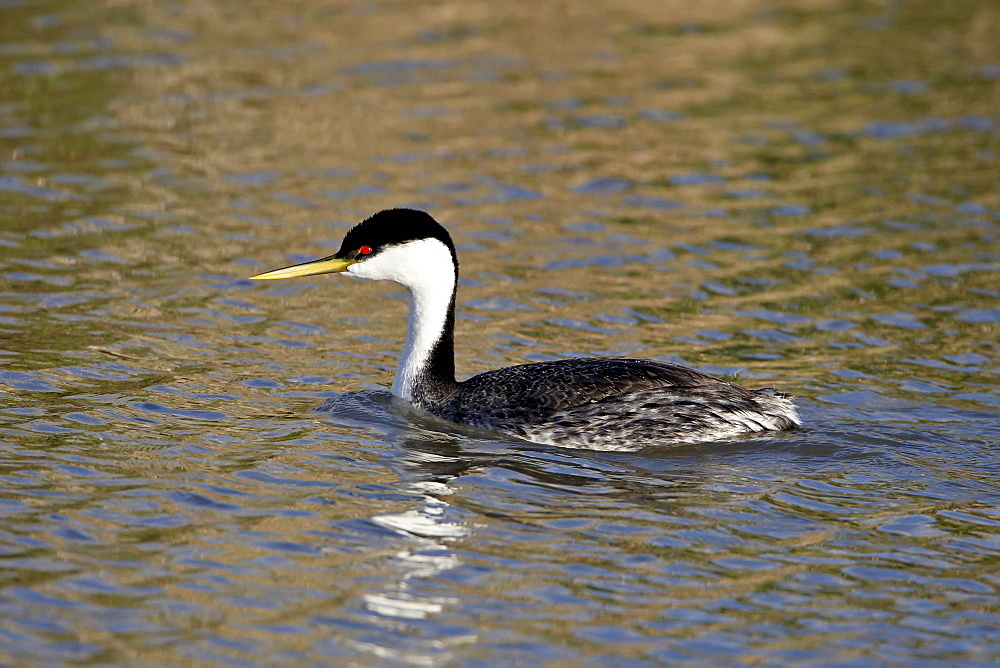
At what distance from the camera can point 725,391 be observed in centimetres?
992

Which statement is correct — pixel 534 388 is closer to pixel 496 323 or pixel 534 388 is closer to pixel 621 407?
pixel 621 407

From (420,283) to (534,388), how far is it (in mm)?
1289

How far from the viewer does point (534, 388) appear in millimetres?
10109

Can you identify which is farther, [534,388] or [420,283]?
[420,283]

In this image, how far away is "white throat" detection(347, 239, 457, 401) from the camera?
10.6 m

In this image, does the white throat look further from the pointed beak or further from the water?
the water

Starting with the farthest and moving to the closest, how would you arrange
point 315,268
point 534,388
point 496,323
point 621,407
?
1. point 496,323
2. point 315,268
3. point 534,388
4. point 621,407

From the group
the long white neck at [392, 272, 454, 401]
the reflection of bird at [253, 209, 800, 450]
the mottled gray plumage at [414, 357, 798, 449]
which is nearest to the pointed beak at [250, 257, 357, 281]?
the reflection of bird at [253, 209, 800, 450]

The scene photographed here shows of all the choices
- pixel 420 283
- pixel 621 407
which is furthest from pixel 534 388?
pixel 420 283

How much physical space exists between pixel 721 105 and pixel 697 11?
4.39 metres

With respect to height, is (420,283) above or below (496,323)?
above

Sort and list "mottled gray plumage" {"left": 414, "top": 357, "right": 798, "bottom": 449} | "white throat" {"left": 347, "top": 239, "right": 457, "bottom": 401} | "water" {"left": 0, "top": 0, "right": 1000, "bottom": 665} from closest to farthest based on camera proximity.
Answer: "water" {"left": 0, "top": 0, "right": 1000, "bottom": 665} → "mottled gray plumage" {"left": 414, "top": 357, "right": 798, "bottom": 449} → "white throat" {"left": 347, "top": 239, "right": 457, "bottom": 401}

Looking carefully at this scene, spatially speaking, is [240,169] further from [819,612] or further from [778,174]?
[819,612]

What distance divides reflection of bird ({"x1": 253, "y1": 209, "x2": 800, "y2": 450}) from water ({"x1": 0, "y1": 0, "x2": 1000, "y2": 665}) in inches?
9.5
